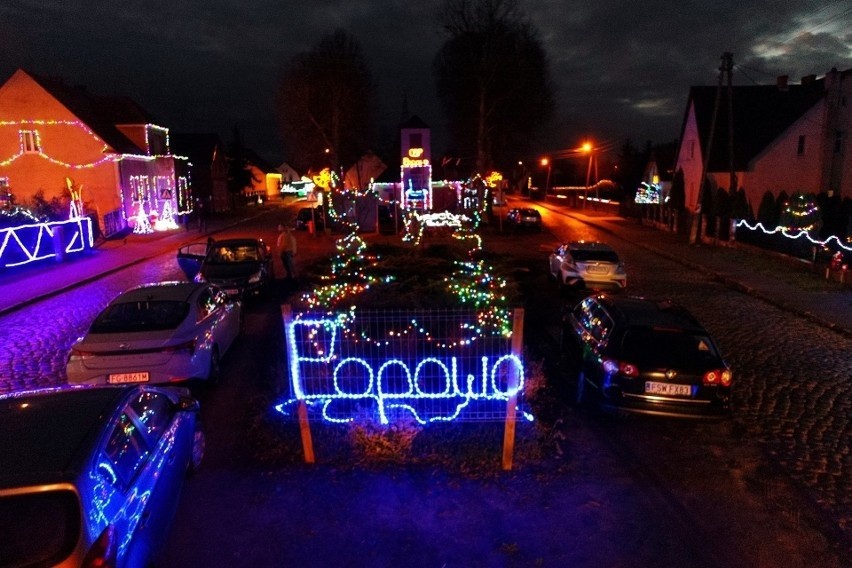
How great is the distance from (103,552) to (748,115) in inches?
1790

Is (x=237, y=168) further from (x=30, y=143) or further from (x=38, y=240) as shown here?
(x=38, y=240)

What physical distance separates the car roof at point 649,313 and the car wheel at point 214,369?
18.7 ft

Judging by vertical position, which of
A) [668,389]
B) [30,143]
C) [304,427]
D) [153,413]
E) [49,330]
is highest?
[30,143]

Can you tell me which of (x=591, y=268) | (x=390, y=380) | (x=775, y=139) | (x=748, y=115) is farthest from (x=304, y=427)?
(x=748, y=115)

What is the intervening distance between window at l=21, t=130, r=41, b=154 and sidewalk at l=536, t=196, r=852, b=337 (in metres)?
32.4

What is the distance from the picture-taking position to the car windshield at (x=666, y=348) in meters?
7.39

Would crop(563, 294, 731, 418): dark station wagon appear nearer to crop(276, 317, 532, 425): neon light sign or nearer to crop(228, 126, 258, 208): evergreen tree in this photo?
crop(276, 317, 532, 425): neon light sign

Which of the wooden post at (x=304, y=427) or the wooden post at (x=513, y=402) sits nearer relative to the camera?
the wooden post at (x=513, y=402)

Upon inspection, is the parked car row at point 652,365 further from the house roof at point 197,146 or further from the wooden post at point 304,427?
the house roof at point 197,146

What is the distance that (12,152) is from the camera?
3434 centimetres

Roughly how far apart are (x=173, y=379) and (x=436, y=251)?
12.3 meters

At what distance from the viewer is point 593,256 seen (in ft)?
53.8

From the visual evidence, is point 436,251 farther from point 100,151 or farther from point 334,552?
point 100,151

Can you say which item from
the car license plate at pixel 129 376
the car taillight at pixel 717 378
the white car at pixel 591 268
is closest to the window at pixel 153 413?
the car license plate at pixel 129 376
